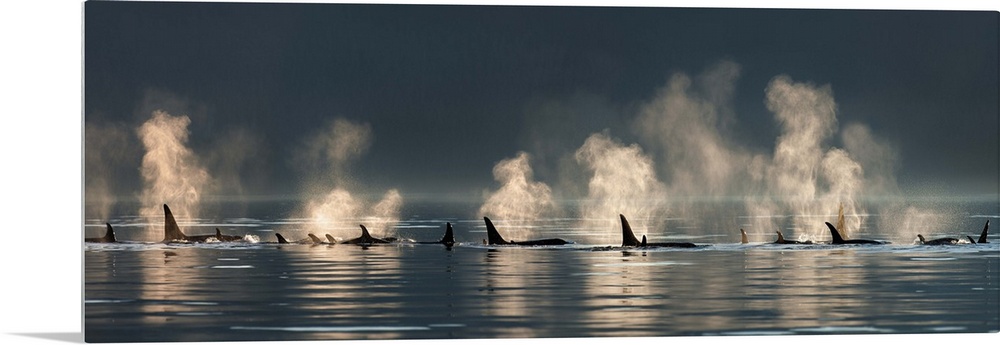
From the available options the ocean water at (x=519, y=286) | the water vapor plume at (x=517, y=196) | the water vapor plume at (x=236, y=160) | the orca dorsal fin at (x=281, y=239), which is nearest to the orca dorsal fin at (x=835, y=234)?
the ocean water at (x=519, y=286)

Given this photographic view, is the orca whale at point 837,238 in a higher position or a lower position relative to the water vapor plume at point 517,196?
lower

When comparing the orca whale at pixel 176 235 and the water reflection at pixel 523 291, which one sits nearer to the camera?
the water reflection at pixel 523 291

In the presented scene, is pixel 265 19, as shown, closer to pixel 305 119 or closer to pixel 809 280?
pixel 305 119

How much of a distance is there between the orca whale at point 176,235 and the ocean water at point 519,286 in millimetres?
127

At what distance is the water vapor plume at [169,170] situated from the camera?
19953 millimetres

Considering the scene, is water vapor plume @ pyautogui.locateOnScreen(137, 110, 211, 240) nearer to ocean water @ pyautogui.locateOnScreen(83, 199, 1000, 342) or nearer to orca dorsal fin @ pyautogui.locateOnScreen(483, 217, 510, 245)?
ocean water @ pyautogui.locateOnScreen(83, 199, 1000, 342)

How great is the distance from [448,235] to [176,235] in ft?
12.2

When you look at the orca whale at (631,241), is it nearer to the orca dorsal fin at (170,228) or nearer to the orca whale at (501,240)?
the orca whale at (501,240)

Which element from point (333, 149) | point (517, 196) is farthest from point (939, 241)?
point (333, 149)

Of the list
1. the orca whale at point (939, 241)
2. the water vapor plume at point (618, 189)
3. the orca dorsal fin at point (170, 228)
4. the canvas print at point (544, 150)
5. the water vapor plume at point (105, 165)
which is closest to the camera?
the water vapor plume at point (105, 165)

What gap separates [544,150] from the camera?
20984 mm

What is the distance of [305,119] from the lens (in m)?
20.6

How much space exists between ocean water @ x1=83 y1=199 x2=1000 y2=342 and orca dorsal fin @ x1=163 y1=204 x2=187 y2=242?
131 mm

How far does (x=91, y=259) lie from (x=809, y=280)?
9.03m
